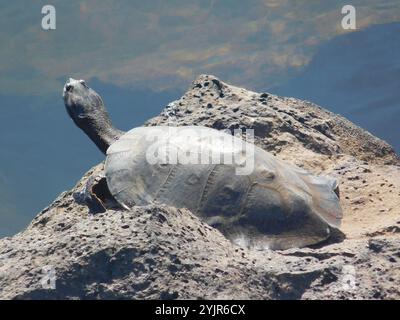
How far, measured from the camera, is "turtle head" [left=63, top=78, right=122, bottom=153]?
4.71m

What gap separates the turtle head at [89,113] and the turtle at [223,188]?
0.61m

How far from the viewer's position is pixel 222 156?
11.7 ft

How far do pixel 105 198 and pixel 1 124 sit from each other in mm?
34665

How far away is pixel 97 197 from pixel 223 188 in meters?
0.86

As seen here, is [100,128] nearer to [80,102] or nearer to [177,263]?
[80,102]

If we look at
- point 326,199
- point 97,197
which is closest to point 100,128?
point 97,197

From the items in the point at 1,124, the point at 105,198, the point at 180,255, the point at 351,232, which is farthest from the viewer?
the point at 1,124

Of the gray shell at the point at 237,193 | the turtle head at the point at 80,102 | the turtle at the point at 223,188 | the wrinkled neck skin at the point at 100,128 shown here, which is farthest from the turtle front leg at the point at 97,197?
the turtle head at the point at 80,102

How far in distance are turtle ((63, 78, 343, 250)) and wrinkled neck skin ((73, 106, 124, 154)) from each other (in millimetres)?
594

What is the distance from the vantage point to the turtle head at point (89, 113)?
4711mm

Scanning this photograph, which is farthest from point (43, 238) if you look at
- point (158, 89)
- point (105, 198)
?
point (158, 89)

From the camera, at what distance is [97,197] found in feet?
12.7

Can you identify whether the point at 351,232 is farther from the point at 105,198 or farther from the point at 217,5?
the point at 217,5

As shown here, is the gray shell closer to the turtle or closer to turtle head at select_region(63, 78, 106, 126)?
the turtle
